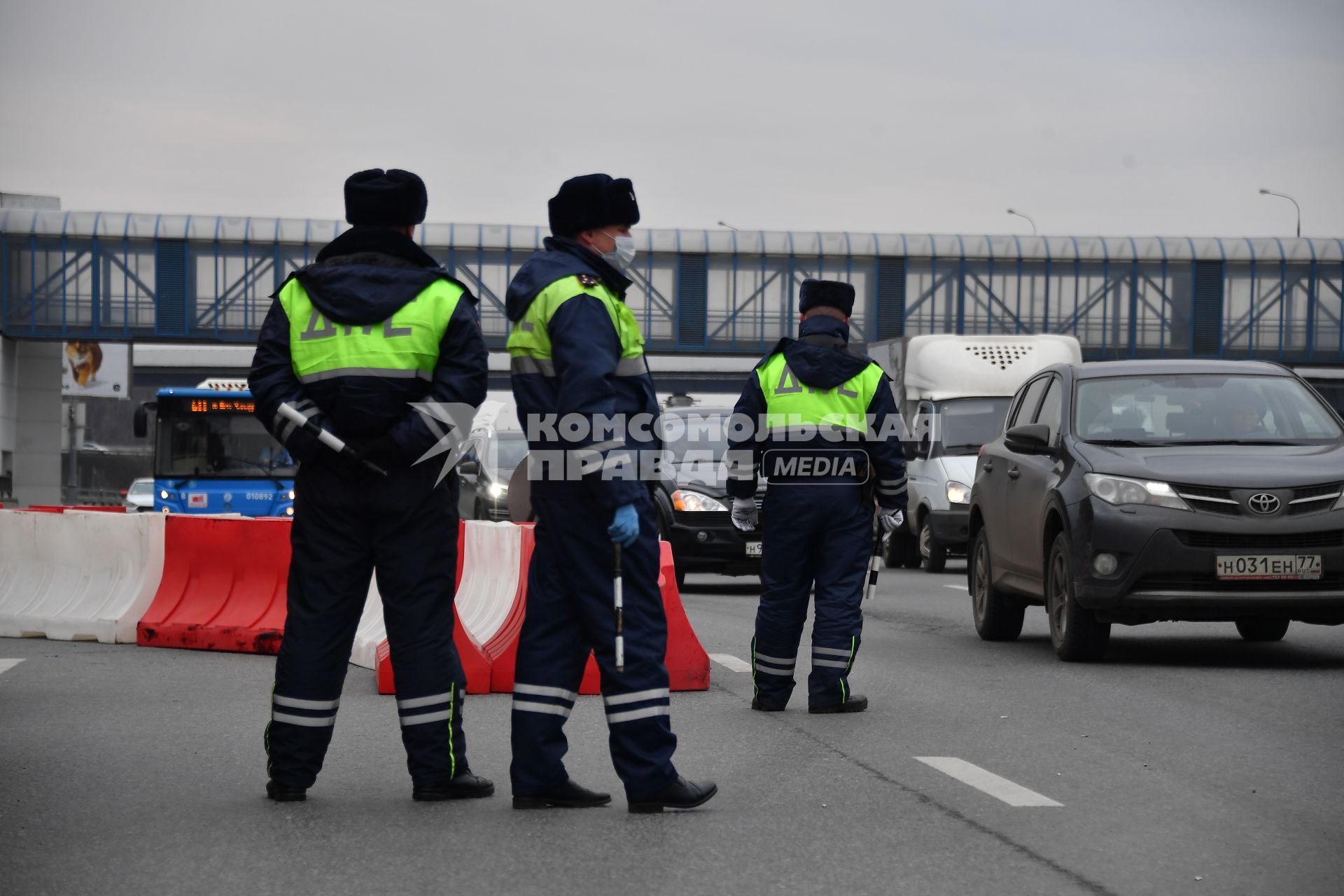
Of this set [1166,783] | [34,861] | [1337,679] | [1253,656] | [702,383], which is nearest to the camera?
[34,861]

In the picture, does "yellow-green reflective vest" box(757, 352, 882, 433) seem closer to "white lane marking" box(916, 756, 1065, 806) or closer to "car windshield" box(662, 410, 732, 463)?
"white lane marking" box(916, 756, 1065, 806)

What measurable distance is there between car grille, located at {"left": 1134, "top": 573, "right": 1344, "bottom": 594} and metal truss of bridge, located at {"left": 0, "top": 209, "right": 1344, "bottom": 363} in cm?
4284

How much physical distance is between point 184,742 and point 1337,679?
575cm

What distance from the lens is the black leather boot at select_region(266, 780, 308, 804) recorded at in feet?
20.1

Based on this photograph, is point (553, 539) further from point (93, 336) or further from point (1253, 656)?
point (93, 336)

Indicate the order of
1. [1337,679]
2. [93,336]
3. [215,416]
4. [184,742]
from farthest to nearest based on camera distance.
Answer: [93,336] → [215,416] → [1337,679] → [184,742]

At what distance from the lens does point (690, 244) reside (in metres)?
54.4

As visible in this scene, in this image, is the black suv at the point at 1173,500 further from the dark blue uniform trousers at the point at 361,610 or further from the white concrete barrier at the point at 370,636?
the dark blue uniform trousers at the point at 361,610

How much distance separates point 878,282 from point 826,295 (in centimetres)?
4608

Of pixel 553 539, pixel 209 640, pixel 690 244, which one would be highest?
pixel 690 244

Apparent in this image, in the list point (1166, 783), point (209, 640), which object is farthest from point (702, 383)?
point (1166, 783)

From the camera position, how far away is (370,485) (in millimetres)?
6070

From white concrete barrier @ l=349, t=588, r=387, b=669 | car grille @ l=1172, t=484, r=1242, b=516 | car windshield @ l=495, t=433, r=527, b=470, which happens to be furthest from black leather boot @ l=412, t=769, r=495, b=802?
car windshield @ l=495, t=433, r=527, b=470

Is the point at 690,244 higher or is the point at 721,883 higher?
the point at 690,244
